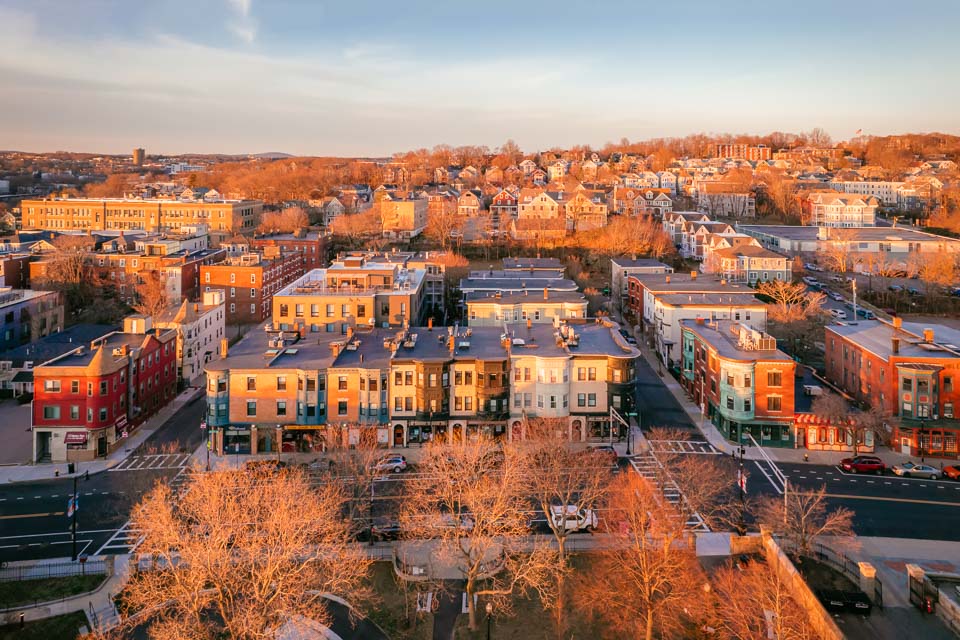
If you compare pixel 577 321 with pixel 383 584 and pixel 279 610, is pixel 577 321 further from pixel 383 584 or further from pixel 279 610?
pixel 279 610

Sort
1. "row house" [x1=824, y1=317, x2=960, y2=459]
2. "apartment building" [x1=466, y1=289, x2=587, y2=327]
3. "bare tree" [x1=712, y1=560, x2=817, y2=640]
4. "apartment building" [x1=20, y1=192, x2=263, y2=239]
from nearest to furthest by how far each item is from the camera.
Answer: "bare tree" [x1=712, y1=560, x2=817, y2=640] < "row house" [x1=824, y1=317, x2=960, y2=459] < "apartment building" [x1=466, y1=289, x2=587, y2=327] < "apartment building" [x1=20, y1=192, x2=263, y2=239]

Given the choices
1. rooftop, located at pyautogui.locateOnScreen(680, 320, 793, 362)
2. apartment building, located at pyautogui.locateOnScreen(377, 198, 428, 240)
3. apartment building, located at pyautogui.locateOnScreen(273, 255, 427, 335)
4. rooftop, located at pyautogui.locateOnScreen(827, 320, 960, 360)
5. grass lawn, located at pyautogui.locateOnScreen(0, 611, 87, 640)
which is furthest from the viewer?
apartment building, located at pyautogui.locateOnScreen(377, 198, 428, 240)

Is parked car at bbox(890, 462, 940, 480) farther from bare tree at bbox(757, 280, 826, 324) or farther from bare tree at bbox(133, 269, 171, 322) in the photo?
bare tree at bbox(133, 269, 171, 322)

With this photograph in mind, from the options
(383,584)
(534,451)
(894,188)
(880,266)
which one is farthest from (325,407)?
(894,188)

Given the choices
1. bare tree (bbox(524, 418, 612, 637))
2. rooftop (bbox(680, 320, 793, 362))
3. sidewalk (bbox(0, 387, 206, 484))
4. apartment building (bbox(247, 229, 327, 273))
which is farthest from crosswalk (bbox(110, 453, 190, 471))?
apartment building (bbox(247, 229, 327, 273))

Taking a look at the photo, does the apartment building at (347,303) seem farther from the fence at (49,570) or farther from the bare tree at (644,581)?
the bare tree at (644,581)

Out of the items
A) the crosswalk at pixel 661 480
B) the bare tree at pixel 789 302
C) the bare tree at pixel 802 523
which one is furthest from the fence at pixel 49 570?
the bare tree at pixel 789 302

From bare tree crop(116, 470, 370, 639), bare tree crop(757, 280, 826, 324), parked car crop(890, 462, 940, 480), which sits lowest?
parked car crop(890, 462, 940, 480)
